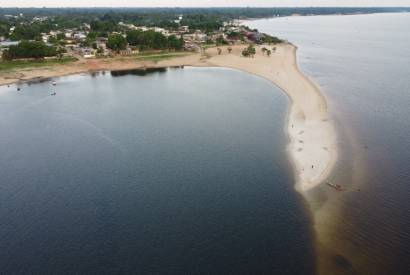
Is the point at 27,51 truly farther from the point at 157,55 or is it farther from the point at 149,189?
the point at 149,189

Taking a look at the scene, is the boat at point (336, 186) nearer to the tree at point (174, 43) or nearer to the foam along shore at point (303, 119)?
the foam along shore at point (303, 119)

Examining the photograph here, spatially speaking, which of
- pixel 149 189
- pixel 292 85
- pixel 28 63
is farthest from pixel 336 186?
pixel 28 63

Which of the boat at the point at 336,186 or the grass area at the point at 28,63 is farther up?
the grass area at the point at 28,63

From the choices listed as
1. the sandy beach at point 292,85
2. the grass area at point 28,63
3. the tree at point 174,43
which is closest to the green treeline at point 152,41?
the tree at point 174,43

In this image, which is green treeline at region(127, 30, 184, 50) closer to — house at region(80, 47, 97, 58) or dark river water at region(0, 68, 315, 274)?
house at region(80, 47, 97, 58)

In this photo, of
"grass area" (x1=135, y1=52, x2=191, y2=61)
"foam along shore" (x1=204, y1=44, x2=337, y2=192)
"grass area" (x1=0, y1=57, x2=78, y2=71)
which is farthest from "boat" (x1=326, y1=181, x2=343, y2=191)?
"grass area" (x1=0, y1=57, x2=78, y2=71)
